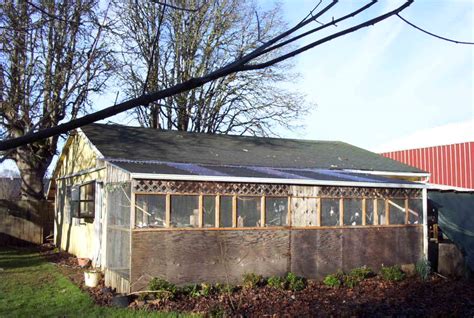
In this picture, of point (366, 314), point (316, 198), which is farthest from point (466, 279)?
point (366, 314)

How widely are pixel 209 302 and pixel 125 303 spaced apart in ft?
4.54

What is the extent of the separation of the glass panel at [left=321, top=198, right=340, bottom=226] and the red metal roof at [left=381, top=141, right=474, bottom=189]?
459 inches

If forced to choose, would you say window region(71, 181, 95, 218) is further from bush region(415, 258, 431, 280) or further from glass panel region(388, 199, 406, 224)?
bush region(415, 258, 431, 280)

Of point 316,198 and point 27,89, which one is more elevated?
point 27,89

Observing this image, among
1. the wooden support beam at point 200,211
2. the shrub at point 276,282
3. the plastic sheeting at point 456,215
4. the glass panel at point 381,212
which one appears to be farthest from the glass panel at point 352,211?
the wooden support beam at point 200,211

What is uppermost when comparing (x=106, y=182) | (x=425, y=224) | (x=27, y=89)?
(x=27, y=89)

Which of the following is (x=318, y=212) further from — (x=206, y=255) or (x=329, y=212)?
(x=206, y=255)

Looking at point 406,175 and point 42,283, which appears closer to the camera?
point 42,283

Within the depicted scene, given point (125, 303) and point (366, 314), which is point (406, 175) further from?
point (125, 303)

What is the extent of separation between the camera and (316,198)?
1130 centimetres

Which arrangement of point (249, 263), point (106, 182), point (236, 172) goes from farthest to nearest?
point (106, 182)
point (236, 172)
point (249, 263)

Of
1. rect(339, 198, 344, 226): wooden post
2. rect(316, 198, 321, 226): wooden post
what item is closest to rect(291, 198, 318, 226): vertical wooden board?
rect(316, 198, 321, 226): wooden post

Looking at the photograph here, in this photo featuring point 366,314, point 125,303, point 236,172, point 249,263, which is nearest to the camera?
point 366,314

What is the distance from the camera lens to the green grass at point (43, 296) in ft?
26.1
